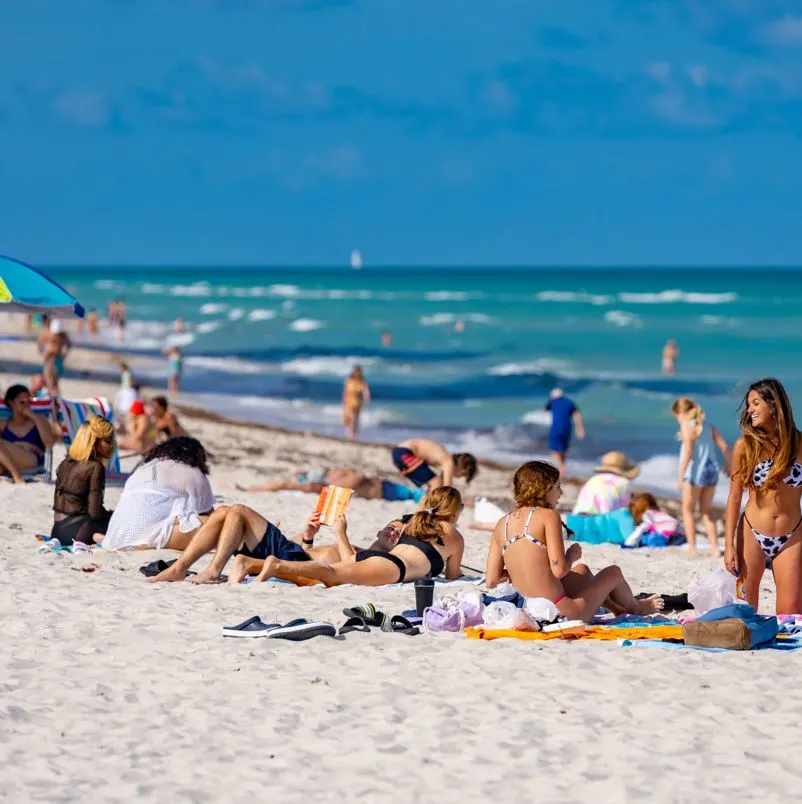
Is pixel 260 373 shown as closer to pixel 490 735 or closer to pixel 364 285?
pixel 490 735

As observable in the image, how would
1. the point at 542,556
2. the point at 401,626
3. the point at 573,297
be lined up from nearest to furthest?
the point at 401,626 → the point at 542,556 → the point at 573,297

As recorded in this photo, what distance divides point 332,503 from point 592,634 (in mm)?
2232

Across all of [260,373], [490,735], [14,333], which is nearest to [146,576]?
[490,735]

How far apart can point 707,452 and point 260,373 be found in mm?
22543

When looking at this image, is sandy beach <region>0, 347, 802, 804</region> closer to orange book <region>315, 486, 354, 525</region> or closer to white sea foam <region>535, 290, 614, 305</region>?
orange book <region>315, 486, 354, 525</region>

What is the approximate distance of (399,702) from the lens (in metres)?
4.92

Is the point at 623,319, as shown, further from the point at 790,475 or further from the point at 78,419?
the point at 790,475

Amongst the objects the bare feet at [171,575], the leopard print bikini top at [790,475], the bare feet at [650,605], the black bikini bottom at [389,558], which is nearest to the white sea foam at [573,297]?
the black bikini bottom at [389,558]

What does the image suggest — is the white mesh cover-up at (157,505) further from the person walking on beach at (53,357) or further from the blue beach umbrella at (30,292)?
the person walking on beach at (53,357)

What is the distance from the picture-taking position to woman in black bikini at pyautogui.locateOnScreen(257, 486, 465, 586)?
7.14 metres

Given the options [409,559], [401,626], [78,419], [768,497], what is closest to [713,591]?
[768,497]

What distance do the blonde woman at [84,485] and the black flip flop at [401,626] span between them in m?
2.62

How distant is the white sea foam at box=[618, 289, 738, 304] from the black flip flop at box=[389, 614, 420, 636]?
6021cm

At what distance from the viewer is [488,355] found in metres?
37.7
